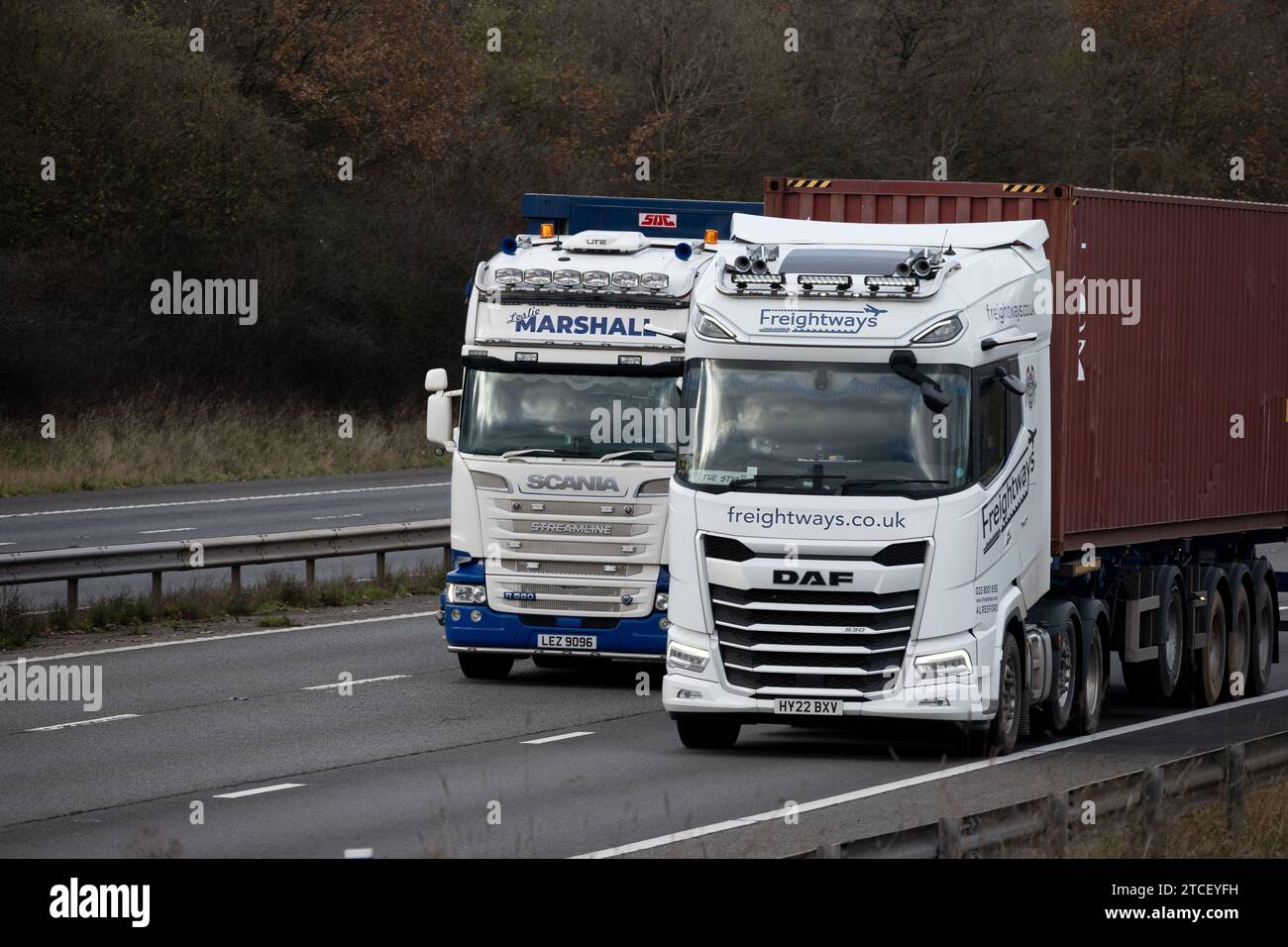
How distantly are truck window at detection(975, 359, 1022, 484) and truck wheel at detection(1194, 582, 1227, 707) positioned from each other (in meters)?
4.72

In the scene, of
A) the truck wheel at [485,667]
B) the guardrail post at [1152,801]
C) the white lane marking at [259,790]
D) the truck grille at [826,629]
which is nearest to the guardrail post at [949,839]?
Answer: the guardrail post at [1152,801]

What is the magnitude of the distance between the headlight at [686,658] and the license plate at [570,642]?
358 centimetres

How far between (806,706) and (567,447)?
4.81 m

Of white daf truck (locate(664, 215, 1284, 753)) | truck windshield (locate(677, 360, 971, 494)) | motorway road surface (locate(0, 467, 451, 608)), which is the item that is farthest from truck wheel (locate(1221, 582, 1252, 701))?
motorway road surface (locate(0, 467, 451, 608))

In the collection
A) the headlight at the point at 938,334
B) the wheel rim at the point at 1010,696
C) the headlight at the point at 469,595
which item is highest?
the headlight at the point at 938,334

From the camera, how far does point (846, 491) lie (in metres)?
13.4

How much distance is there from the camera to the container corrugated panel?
1541 centimetres

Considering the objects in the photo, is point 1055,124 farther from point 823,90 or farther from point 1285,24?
point 1285,24

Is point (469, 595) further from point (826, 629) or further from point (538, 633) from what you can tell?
point (826, 629)

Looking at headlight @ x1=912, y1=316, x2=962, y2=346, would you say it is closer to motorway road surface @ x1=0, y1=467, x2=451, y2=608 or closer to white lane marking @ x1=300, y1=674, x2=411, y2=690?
white lane marking @ x1=300, y1=674, x2=411, y2=690

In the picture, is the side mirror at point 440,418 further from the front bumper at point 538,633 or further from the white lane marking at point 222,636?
the white lane marking at point 222,636

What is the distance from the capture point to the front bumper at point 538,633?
57.3 feet

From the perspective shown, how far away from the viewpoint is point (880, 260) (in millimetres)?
13930
